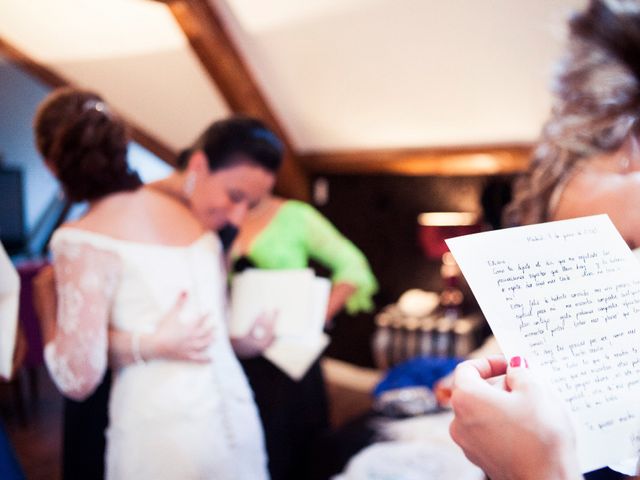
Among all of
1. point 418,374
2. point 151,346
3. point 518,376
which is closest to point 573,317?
point 518,376

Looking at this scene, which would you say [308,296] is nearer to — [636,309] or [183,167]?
[183,167]

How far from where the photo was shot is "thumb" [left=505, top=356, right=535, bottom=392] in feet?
1.62

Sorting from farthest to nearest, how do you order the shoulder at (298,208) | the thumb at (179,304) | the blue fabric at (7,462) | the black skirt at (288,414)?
1. the shoulder at (298,208)
2. the black skirt at (288,414)
3. the thumb at (179,304)
4. the blue fabric at (7,462)

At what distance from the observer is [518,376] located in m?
0.50

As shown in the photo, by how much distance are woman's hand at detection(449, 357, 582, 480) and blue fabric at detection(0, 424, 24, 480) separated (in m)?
0.50

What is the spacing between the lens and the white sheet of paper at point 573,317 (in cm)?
54

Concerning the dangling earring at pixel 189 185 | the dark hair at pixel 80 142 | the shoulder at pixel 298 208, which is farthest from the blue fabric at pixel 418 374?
the dark hair at pixel 80 142

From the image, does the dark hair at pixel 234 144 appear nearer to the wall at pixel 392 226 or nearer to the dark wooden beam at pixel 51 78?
the dark wooden beam at pixel 51 78

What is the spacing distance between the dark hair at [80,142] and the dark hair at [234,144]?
0.35 ft

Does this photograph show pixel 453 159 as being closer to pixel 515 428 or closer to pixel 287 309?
pixel 287 309

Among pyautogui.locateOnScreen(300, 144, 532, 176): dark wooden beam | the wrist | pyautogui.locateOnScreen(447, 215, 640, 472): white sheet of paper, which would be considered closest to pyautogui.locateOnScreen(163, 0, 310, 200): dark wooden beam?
the wrist

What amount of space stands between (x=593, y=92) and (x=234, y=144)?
0.56 m

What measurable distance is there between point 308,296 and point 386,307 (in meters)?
2.21

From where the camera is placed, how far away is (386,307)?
3.05 m
